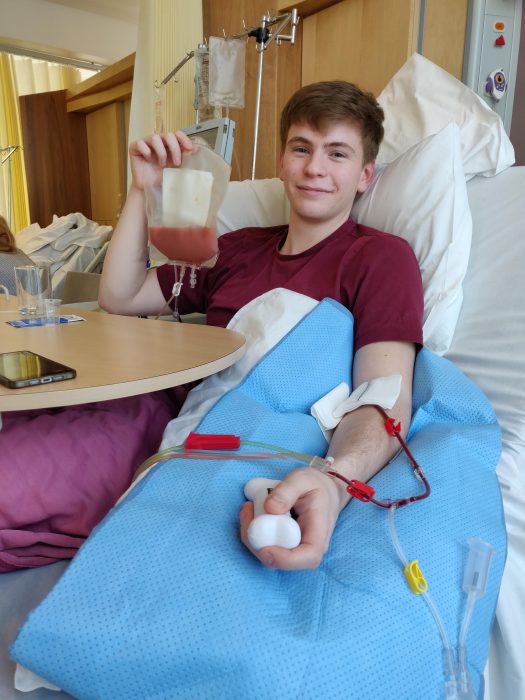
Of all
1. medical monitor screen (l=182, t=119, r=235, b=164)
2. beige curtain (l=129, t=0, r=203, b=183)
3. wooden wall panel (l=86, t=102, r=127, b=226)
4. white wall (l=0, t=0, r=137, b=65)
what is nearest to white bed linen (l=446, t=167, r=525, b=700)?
medical monitor screen (l=182, t=119, r=235, b=164)

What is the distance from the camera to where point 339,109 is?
113cm

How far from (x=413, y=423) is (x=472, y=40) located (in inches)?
59.0

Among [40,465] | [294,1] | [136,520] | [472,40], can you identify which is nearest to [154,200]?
[40,465]

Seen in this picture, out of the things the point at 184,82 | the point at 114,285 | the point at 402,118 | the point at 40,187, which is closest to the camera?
the point at 114,285

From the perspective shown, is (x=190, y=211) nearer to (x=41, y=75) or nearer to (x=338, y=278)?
(x=338, y=278)

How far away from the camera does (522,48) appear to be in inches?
69.1

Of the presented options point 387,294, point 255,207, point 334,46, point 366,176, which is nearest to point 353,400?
point 387,294

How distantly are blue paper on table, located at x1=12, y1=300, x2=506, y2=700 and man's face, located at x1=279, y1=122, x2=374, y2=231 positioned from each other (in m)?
0.62

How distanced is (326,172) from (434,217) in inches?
9.5

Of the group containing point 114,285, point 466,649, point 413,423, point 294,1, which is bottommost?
point 466,649

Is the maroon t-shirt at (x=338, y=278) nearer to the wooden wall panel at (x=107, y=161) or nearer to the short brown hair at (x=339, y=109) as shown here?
the short brown hair at (x=339, y=109)

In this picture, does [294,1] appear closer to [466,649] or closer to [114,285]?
[114,285]

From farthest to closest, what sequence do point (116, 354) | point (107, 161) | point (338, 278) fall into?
point (107, 161) → point (338, 278) → point (116, 354)

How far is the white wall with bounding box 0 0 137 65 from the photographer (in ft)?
14.6
